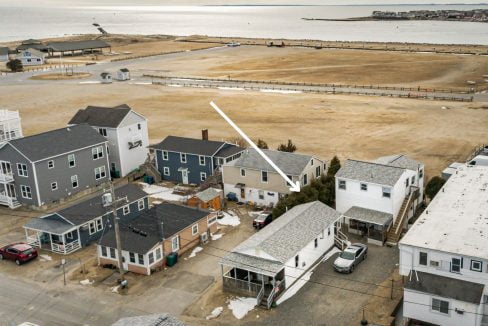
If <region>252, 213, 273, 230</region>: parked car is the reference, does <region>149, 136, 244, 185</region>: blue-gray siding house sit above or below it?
above

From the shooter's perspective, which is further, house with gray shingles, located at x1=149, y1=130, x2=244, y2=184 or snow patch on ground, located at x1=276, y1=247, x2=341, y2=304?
house with gray shingles, located at x1=149, y1=130, x2=244, y2=184

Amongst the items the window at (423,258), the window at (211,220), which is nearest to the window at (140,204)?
the window at (211,220)

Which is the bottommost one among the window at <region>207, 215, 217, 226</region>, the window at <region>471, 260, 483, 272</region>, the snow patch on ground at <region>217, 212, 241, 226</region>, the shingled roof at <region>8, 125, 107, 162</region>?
the snow patch on ground at <region>217, 212, 241, 226</region>

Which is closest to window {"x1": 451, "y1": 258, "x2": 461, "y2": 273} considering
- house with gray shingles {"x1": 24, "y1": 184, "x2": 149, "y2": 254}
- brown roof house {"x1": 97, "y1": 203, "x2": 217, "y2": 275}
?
brown roof house {"x1": 97, "y1": 203, "x2": 217, "y2": 275}

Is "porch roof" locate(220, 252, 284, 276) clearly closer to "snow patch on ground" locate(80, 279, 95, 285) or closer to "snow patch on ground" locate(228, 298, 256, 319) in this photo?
"snow patch on ground" locate(228, 298, 256, 319)

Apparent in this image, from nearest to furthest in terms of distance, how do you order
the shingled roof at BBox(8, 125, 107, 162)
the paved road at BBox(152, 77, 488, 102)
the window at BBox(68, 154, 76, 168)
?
the shingled roof at BBox(8, 125, 107, 162), the window at BBox(68, 154, 76, 168), the paved road at BBox(152, 77, 488, 102)

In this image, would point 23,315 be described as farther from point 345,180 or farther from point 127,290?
point 345,180

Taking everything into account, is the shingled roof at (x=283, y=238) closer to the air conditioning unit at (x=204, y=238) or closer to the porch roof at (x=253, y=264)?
the porch roof at (x=253, y=264)

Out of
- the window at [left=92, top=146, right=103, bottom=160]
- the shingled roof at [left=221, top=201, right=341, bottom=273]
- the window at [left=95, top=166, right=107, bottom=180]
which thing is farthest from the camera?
the window at [left=95, top=166, right=107, bottom=180]
